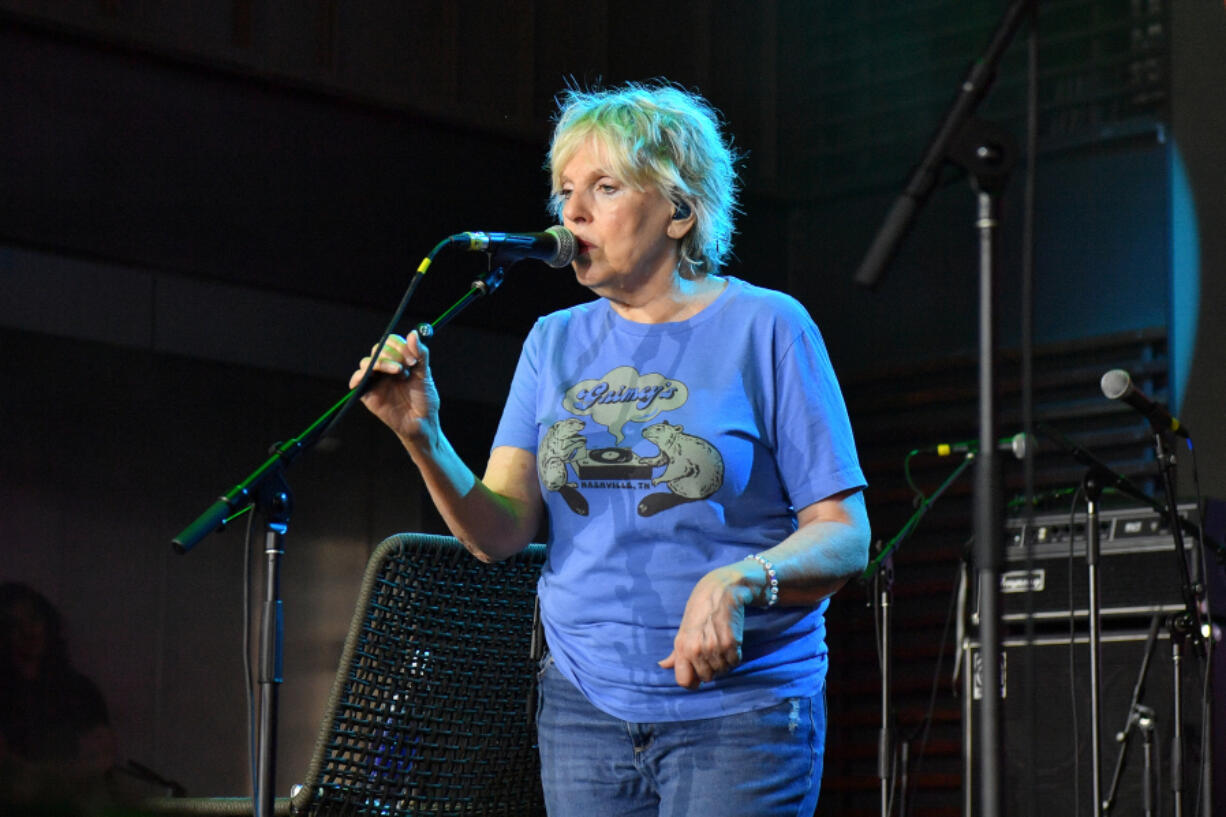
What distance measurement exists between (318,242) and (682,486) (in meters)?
4.47

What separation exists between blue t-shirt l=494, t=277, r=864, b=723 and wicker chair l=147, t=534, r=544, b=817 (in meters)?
0.21

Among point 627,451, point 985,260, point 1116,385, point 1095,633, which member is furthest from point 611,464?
point 1095,633

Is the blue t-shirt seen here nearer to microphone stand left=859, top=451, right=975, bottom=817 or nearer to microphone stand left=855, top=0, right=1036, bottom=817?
microphone stand left=855, top=0, right=1036, bottom=817

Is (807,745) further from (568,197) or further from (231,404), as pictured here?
(231,404)

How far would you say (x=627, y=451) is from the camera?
195 centimetres

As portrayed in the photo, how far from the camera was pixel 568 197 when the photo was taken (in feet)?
7.03

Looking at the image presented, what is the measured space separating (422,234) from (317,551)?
143 centimetres

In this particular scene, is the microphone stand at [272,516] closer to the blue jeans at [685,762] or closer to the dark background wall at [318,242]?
the blue jeans at [685,762]

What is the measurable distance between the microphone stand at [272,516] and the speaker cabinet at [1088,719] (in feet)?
9.14

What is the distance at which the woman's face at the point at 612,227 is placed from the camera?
208 cm

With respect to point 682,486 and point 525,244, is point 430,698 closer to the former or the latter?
point 682,486

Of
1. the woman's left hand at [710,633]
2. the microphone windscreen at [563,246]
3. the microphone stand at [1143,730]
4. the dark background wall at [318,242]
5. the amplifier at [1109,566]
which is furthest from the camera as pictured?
the dark background wall at [318,242]

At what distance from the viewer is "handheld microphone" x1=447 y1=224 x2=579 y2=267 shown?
77.7 inches

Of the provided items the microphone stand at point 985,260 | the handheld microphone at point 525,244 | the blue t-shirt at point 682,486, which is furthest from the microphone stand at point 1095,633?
the microphone stand at point 985,260
